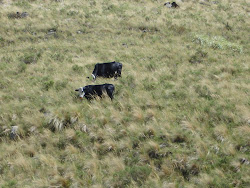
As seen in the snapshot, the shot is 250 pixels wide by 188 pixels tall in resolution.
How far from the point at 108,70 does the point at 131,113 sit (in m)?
4.54

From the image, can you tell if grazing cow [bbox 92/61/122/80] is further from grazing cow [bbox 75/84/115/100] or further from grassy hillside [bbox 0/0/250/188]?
grazing cow [bbox 75/84/115/100]

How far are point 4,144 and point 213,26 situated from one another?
64.9 ft

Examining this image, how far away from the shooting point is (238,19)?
23438mm

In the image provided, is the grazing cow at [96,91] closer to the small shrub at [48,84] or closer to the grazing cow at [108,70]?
the small shrub at [48,84]

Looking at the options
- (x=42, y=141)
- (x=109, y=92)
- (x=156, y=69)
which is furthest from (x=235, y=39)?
(x=42, y=141)

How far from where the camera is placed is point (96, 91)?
9.87 m

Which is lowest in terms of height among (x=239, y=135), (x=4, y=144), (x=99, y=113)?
(x=4, y=144)

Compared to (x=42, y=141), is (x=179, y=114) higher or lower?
higher

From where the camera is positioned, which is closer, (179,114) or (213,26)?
(179,114)

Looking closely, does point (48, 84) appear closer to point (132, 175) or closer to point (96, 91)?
point (96, 91)

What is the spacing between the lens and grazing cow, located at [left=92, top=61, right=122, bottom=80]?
12406 millimetres

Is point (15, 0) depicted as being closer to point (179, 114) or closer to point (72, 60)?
point (72, 60)

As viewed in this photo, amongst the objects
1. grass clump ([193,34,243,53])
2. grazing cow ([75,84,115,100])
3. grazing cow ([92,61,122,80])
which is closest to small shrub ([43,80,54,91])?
grazing cow ([92,61,122,80])

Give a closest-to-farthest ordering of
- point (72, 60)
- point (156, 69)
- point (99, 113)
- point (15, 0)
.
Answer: point (99, 113) → point (156, 69) → point (72, 60) → point (15, 0)
